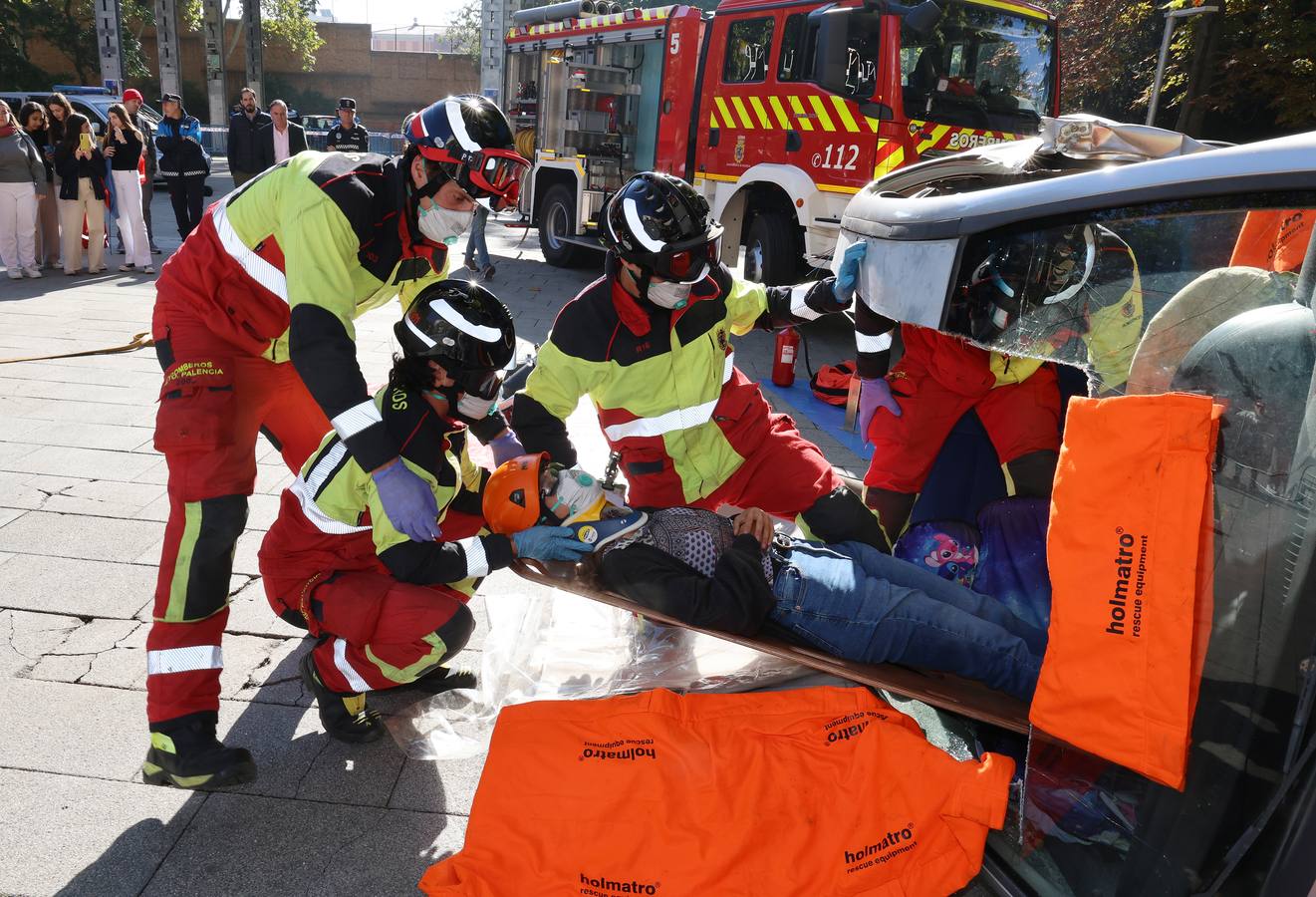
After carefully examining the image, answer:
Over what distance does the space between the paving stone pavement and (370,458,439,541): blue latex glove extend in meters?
0.68

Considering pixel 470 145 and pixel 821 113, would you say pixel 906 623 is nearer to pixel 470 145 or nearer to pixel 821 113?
pixel 470 145

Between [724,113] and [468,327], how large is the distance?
22.6 ft

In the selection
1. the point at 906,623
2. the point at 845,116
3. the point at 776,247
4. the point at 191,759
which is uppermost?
the point at 845,116

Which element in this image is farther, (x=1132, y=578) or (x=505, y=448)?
(x=505, y=448)

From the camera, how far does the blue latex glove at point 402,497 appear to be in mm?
2508

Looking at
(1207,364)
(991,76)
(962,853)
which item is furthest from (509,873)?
(991,76)

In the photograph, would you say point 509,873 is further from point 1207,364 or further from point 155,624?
point 1207,364

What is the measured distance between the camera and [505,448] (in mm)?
3225

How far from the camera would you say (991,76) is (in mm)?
7590

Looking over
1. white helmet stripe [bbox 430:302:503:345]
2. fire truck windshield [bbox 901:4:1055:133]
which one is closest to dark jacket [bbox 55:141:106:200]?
fire truck windshield [bbox 901:4:1055:133]

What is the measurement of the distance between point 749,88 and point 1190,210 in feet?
24.0

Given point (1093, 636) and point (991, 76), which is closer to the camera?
point (1093, 636)

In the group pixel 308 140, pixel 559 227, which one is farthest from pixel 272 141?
pixel 308 140

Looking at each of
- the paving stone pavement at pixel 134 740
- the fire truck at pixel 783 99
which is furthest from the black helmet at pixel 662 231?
the fire truck at pixel 783 99
